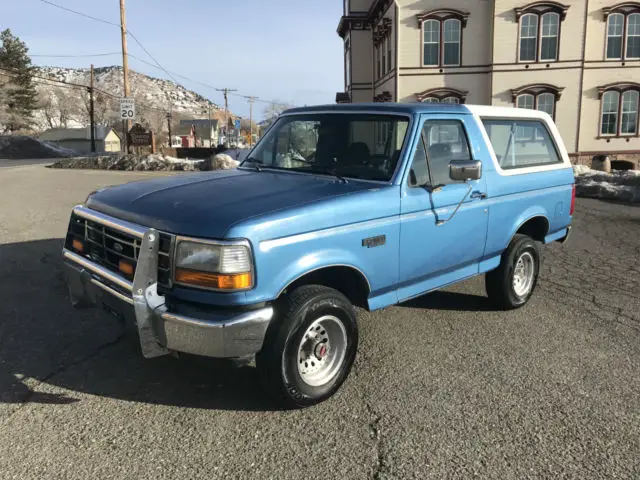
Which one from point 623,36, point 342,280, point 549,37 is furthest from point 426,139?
point 623,36

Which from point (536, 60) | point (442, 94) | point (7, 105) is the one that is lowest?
point (442, 94)

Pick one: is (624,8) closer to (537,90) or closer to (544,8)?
(544,8)

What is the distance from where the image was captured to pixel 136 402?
3641 mm

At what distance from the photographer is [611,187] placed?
14516 mm

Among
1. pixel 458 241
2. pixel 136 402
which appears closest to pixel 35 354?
pixel 136 402

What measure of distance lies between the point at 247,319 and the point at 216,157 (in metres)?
20.9

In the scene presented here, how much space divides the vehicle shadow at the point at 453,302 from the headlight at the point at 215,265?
2.94 m

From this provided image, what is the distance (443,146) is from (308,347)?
2042 mm

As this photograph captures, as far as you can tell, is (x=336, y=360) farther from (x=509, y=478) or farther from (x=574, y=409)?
(x=574, y=409)

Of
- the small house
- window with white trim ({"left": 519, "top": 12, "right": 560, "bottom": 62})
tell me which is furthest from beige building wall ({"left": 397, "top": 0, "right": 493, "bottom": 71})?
the small house

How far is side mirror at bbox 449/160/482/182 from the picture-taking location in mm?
4035

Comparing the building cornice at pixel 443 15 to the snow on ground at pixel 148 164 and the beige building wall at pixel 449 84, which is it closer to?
the beige building wall at pixel 449 84

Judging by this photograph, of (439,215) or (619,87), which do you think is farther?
(619,87)

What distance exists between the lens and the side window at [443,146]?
170 inches
